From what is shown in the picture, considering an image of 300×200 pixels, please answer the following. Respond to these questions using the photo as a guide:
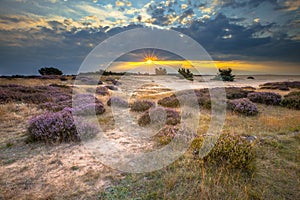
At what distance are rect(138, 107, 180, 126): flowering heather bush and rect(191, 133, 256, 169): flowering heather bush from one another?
12.8ft

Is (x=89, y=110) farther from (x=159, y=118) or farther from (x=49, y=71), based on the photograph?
(x=49, y=71)

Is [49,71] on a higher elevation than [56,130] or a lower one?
higher

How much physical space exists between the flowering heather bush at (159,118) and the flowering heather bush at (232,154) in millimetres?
3916

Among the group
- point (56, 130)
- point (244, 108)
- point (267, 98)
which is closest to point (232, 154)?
point (56, 130)

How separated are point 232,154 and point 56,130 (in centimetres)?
611

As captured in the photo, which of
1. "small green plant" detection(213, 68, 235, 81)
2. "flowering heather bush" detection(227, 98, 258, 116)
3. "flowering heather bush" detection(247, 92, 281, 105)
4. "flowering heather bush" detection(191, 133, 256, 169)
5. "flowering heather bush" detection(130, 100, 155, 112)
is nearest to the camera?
"flowering heather bush" detection(191, 133, 256, 169)

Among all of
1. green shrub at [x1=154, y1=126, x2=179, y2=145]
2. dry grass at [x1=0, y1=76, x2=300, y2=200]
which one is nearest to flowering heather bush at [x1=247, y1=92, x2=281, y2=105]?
dry grass at [x1=0, y1=76, x2=300, y2=200]

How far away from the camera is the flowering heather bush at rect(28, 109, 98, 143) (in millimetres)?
6414

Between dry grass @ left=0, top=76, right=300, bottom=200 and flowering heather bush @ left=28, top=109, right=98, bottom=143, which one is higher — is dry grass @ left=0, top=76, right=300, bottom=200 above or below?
below

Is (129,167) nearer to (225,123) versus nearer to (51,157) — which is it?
(51,157)

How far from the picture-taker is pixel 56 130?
654 cm

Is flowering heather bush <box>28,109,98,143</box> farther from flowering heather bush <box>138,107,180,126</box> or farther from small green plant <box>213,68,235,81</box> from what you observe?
small green plant <box>213,68,235,81</box>

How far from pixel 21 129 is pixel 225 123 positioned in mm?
9960

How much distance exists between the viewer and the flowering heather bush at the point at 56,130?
641 cm
